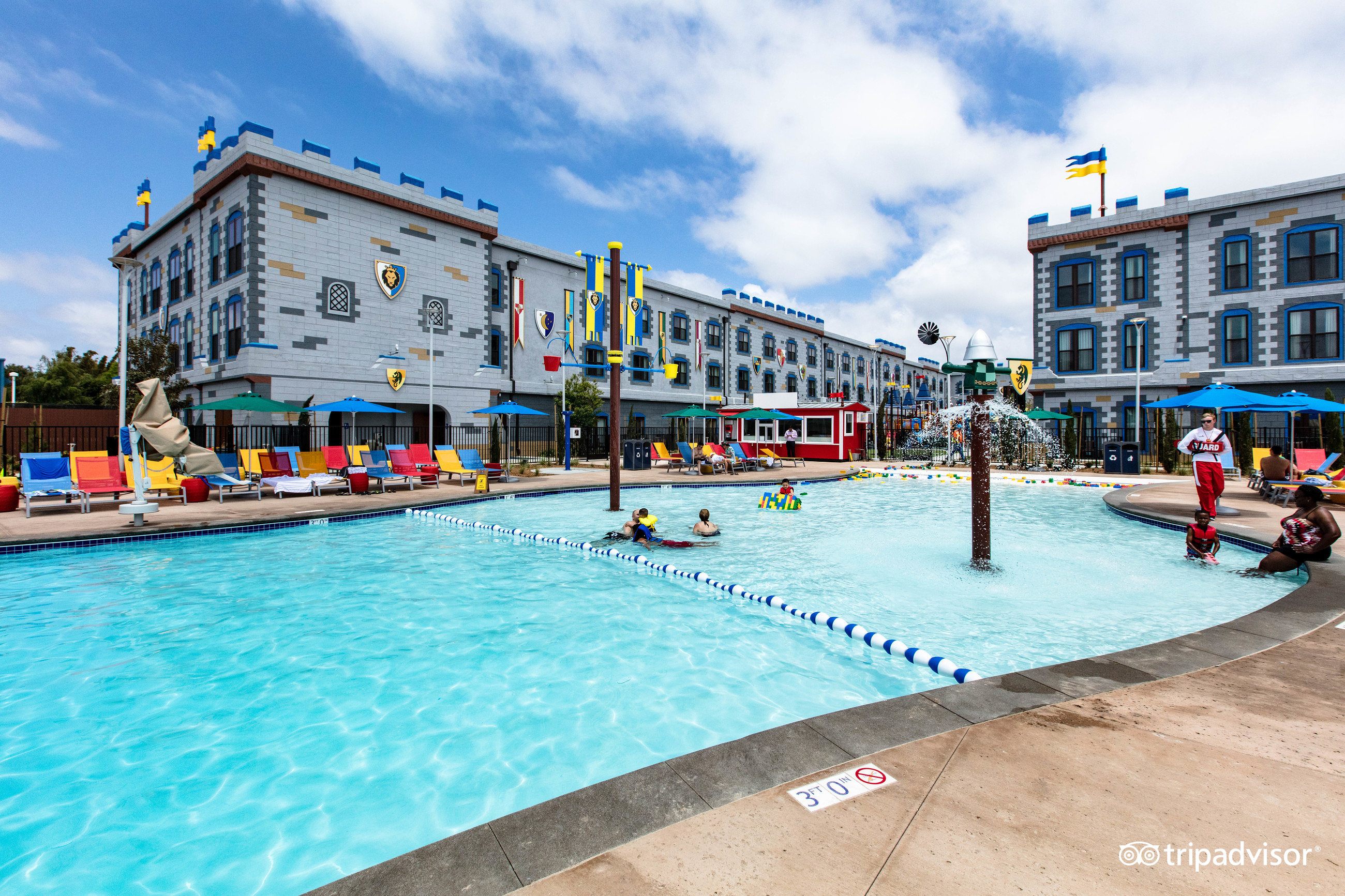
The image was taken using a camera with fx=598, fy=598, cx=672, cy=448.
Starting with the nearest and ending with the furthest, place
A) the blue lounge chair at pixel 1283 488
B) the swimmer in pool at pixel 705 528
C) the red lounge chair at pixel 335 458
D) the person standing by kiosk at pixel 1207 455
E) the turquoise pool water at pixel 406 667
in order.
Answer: the turquoise pool water at pixel 406 667 < the person standing by kiosk at pixel 1207 455 < the swimmer in pool at pixel 705 528 < the blue lounge chair at pixel 1283 488 < the red lounge chair at pixel 335 458

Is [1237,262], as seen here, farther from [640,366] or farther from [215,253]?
[215,253]

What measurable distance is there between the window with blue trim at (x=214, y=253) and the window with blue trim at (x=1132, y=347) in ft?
120

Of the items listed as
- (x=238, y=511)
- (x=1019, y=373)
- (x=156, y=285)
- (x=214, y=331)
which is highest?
(x=156, y=285)

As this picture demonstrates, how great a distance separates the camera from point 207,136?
74.9ft

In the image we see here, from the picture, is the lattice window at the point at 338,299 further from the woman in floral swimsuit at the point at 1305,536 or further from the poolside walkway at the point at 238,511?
Result: the woman in floral swimsuit at the point at 1305,536

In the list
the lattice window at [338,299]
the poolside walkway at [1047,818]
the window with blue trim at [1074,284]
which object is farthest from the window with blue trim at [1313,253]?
the lattice window at [338,299]

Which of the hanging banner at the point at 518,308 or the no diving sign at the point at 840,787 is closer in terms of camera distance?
the no diving sign at the point at 840,787

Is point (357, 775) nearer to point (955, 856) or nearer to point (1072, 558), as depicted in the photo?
point (955, 856)

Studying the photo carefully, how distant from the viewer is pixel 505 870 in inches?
79.0

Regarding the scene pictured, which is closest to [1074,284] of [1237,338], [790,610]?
[1237,338]

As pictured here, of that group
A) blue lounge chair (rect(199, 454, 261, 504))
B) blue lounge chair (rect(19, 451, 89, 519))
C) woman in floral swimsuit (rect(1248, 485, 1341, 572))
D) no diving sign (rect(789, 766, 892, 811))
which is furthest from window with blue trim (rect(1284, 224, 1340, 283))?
blue lounge chair (rect(19, 451, 89, 519))

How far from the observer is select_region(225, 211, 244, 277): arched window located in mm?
20234

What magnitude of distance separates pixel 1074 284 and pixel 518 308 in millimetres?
25608

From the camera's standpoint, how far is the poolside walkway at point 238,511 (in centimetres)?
941
